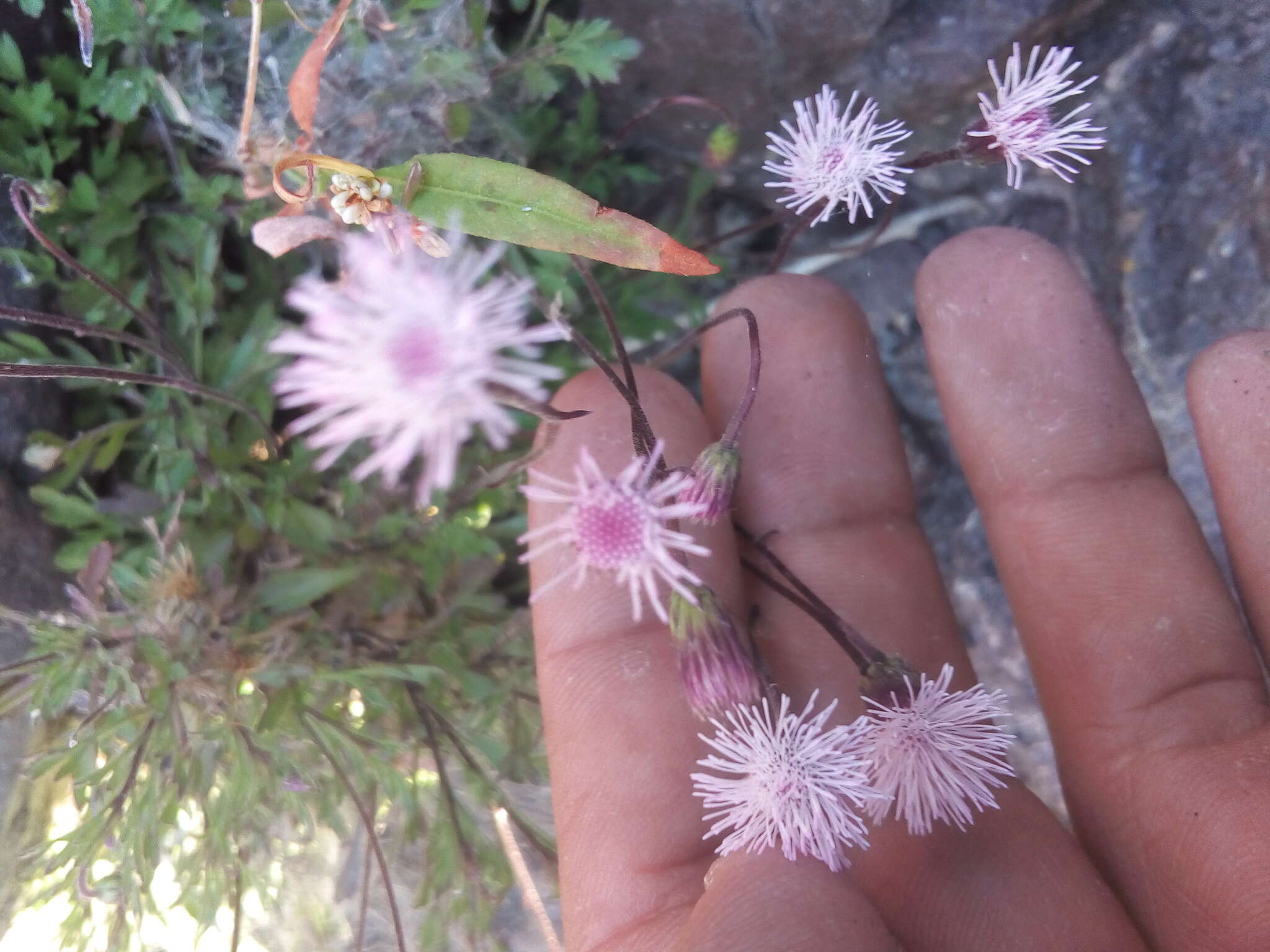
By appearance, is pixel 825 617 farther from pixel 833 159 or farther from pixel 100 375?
pixel 100 375

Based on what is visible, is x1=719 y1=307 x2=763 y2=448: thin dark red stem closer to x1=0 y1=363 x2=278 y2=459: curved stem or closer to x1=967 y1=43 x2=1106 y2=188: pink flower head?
x1=967 y1=43 x2=1106 y2=188: pink flower head

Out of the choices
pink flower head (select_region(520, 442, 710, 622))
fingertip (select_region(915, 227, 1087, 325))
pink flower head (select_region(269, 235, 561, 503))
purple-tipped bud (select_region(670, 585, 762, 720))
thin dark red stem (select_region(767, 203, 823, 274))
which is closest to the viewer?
pink flower head (select_region(269, 235, 561, 503))

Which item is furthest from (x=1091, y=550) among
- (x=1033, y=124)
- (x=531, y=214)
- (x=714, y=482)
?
(x=531, y=214)

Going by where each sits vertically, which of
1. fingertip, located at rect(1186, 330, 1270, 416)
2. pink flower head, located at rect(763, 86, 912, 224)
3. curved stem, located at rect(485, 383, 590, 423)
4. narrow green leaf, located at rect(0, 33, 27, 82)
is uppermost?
narrow green leaf, located at rect(0, 33, 27, 82)

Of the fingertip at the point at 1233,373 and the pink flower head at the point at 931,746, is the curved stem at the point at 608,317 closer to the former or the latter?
the pink flower head at the point at 931,746

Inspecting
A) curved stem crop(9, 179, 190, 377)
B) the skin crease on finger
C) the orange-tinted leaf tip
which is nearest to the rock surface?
the skin crease on finger

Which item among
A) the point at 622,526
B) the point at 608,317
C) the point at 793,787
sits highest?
the point at 608,317

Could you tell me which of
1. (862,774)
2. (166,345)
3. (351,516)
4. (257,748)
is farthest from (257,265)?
(862,774)
